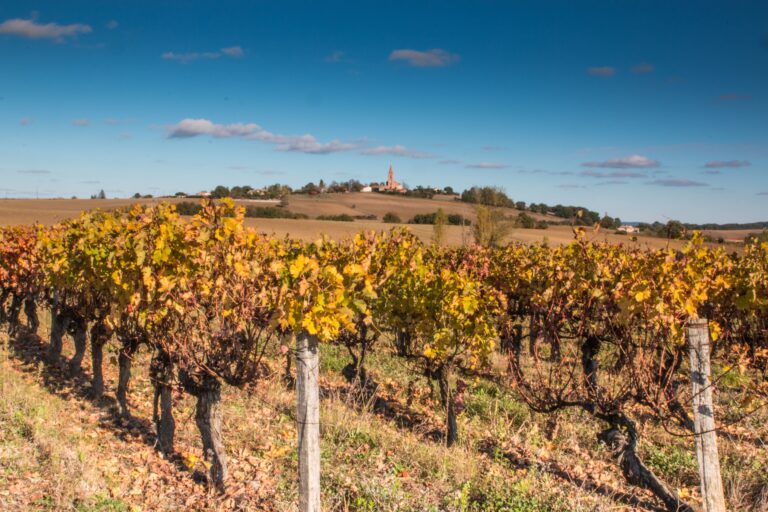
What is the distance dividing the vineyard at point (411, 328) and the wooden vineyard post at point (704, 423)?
11.2 inches

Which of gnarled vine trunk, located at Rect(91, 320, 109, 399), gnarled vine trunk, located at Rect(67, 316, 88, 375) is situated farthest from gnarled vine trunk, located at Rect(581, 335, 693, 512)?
gnarled vine trunk, located at Rect(67, 316, 88, 375)

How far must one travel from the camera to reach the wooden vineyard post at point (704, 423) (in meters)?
4.62

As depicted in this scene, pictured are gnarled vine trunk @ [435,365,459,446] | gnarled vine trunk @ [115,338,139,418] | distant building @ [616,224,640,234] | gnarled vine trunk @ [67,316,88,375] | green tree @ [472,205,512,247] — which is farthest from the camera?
green tree @ [472,205,512,247]

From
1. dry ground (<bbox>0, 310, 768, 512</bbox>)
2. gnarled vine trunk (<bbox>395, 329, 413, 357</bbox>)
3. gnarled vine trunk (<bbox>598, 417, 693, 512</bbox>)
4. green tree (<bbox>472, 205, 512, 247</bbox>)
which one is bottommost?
dry ground (<bbox>0, 310, 768, 512</bbox>)

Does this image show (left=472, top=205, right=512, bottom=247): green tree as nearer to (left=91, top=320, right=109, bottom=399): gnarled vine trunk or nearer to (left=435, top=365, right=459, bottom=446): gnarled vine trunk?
(left=435, top=365, right=459, bottom=446): gnarled vine trunk

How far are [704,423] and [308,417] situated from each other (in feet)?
12.2

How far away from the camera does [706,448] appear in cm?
466

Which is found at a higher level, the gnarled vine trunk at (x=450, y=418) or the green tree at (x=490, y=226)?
the green tree at (x=490, y=226)

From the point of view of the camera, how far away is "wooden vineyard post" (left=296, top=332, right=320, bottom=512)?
4.04m

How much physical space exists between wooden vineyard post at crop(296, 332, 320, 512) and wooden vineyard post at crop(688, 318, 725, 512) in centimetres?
355

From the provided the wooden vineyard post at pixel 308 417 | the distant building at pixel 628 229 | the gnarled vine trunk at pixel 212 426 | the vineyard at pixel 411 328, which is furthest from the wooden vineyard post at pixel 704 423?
the gnarled vine trunk at pixel 212 426

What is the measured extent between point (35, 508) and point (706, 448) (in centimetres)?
607

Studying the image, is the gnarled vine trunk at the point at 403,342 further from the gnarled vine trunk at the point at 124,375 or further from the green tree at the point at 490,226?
the green tree at the point at 490,226

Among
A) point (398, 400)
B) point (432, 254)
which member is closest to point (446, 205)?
point (432, 254)
